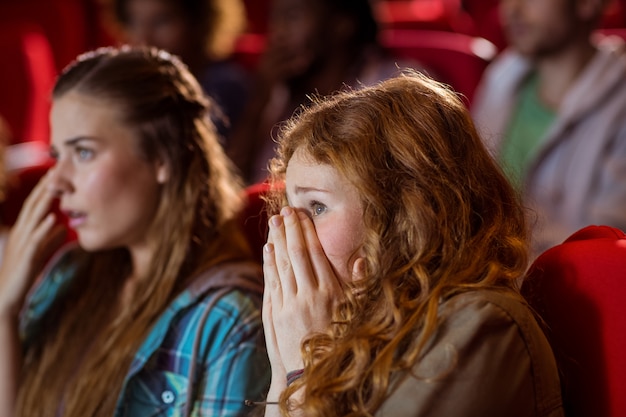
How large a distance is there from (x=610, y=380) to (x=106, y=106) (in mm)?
634

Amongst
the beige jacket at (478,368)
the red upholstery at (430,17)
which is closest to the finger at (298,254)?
the beige jacket at (478,368)

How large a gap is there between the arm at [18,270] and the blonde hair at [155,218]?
32 mm

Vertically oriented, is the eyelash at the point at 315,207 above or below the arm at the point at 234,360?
above

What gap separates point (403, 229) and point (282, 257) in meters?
0.12

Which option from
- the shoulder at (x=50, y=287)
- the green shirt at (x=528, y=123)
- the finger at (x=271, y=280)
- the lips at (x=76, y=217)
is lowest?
the green shirt at (x=528, y=123)

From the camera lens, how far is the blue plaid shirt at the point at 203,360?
3.06 ft

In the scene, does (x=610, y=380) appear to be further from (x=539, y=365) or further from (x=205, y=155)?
(x=205, y=155)

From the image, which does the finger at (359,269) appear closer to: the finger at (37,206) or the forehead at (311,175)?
the forehead at (311,175)

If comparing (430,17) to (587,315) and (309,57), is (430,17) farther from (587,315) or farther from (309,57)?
(587,315)

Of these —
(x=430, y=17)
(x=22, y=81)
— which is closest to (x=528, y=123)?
(x=430, y=17)

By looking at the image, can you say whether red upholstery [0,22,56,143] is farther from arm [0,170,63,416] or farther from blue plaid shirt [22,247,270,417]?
blue plaid shirt [22,247,270,417]

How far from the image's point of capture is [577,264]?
761mm

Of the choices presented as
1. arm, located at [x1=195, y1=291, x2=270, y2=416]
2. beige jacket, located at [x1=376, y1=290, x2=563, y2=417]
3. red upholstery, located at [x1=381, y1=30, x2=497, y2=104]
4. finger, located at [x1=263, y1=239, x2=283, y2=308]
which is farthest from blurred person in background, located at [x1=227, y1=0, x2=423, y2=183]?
beige jacket, located at [x1=376, y1=290, x2=563, y2=417]

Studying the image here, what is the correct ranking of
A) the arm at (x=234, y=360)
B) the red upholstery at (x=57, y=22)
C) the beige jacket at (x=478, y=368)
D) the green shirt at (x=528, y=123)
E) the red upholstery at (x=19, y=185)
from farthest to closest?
1. the red upholstery at (x=57, y=22)
2. the green shirt at (x=528, y=123)
3. the red upholstery at (x=19, y=185)
4. the arm at (x=234, y=360)
5. the beige jacket at (x=478, y=368)
